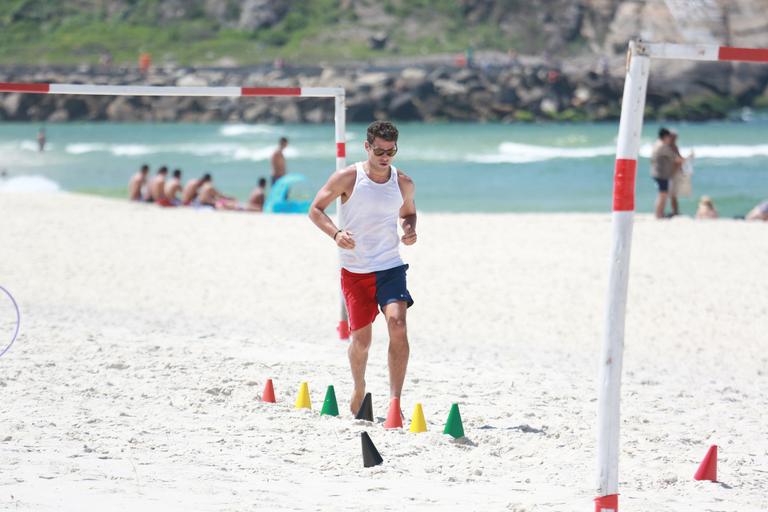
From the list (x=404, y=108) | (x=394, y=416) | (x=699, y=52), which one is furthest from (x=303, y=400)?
(x=404, y=108)

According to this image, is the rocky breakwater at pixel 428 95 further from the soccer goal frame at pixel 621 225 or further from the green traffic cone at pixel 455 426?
the soccer goal frame at pixel 621 225

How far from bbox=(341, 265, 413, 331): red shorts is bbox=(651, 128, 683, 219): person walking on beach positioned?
11.2m

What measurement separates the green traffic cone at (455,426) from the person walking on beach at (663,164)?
11.5 meters

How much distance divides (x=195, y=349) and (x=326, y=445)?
273 centimetres

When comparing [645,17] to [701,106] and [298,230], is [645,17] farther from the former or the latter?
[298,230]

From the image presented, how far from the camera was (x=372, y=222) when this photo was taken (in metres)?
5.72

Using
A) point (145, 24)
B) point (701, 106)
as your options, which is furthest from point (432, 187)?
point (145, 24)

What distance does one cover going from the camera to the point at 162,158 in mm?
39312

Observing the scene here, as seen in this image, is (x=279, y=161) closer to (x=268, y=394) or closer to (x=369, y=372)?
(x=369, y=372)

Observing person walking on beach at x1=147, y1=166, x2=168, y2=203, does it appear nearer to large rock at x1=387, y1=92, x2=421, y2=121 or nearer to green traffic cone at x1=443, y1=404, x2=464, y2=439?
green traffic cone at x1=443, y1=404, x2=464, y2=439

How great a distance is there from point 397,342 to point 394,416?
0.37 m

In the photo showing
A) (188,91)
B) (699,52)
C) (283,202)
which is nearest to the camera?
(699,52)

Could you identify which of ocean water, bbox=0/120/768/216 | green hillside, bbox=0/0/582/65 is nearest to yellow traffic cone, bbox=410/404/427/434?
ocean water, bbox=0/120/768/216

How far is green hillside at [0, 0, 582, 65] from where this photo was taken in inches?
3056
